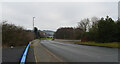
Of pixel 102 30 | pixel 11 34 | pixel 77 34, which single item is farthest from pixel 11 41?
pixel 77 34

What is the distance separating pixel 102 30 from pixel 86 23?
4379 centimetres

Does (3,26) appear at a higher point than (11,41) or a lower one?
higher

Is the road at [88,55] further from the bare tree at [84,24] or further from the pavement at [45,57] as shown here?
Result: the bare tree at [84,24]

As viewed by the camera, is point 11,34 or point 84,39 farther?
point 84,39

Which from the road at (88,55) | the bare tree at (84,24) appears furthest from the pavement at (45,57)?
the bare tree at (84,24)

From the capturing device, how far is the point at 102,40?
2372 centimetres

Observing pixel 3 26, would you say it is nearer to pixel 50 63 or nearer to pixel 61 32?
pixel 50 63

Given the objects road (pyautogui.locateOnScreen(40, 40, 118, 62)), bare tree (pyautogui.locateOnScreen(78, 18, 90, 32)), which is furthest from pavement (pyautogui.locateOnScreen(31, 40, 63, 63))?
bare tree (pyautogui.locateOnScreen(78, 18, 90, 32))

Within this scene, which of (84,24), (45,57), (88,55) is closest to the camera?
(45,57)

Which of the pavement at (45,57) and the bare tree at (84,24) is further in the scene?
the bare tree at (84,24)

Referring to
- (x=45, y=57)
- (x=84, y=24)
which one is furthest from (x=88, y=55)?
(x=84, y=24)

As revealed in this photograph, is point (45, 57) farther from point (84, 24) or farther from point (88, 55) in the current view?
point (84, 24)

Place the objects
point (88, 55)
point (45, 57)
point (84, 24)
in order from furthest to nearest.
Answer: point (84, 24) < point (88, 55) < point (45, 57)

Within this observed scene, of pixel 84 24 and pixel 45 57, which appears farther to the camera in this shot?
pixel 84 24
